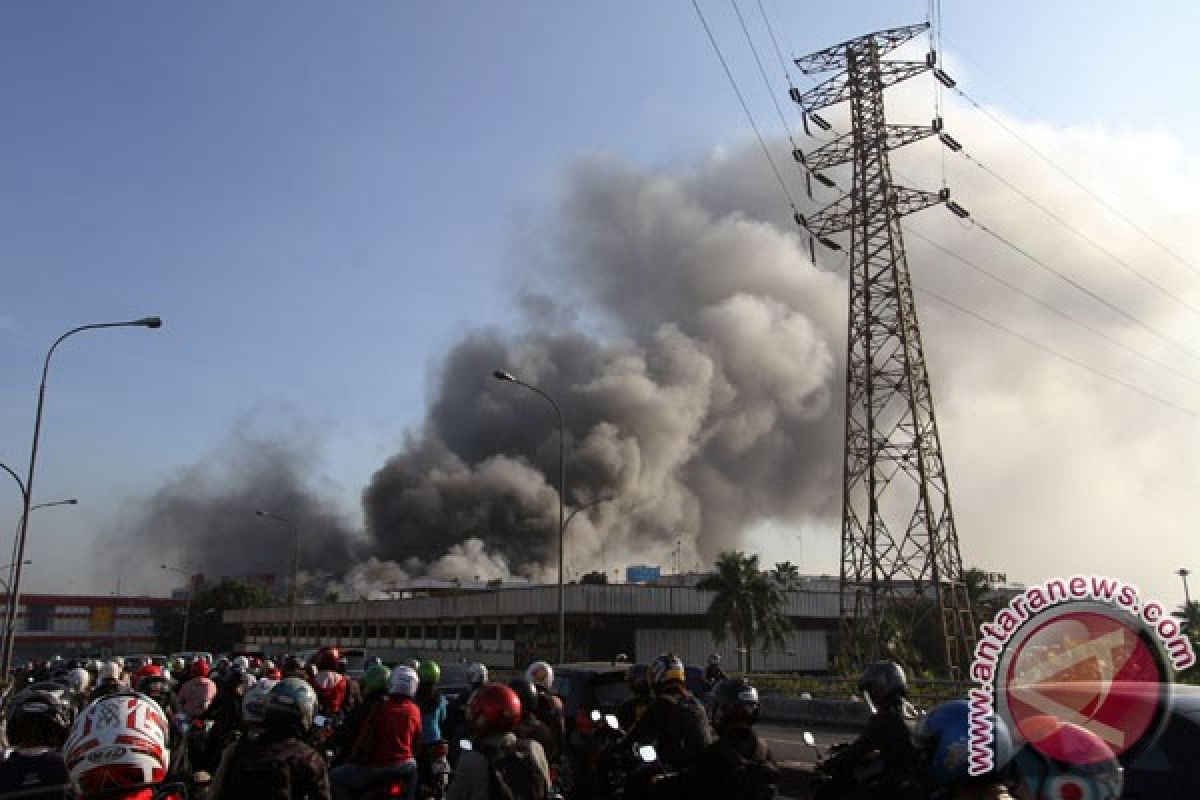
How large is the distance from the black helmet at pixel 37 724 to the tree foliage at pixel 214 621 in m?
98.3

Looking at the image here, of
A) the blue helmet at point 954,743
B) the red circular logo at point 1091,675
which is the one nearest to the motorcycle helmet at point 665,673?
the red circular logo at point 1091,675

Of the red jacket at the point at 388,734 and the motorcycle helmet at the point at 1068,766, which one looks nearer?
the motorcycle helmet at the point at 1068,766

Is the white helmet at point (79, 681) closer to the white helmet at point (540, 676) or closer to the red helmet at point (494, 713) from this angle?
the white helmet at point (540, 676)

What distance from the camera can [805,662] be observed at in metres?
59.2

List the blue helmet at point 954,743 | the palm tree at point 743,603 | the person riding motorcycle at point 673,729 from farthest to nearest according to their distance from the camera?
the palm tree at point 743,603 < the person riding motorcycle at point 673,729 < the blue helmet at point 954,743

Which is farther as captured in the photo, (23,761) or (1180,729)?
(1180,729)

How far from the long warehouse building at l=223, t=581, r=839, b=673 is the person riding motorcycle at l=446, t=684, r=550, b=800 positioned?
43140 mm

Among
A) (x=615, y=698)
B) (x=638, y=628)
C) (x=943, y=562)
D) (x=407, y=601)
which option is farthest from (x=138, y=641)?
(x=615, y=698)

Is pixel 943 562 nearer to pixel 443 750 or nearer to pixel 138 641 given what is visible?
pixel 443 750

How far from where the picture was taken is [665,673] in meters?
7.07

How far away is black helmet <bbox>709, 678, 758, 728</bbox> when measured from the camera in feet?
17.3

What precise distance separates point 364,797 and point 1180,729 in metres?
5.54

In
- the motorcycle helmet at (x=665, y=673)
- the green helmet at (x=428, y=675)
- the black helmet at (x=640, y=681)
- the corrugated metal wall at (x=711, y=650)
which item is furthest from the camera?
the corrugated metal wall at (x=711, y=650)

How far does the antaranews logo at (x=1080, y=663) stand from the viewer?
431 centimetres
